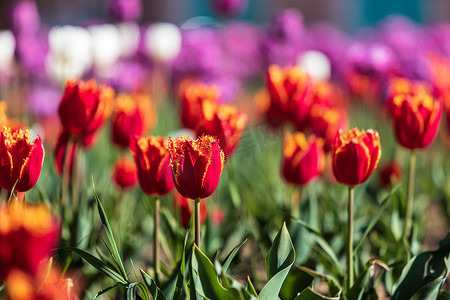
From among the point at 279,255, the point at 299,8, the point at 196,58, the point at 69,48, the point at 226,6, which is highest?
the point at 226,6

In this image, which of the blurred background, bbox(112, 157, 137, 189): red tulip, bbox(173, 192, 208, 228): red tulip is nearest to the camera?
bbox(173, 192, 208, 228): red tulip

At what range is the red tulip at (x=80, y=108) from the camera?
145cm

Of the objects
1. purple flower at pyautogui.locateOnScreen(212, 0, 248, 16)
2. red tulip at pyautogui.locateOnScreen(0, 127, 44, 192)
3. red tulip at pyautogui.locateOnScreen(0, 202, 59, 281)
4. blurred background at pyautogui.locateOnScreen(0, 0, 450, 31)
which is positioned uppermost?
purple flower at pyautogui.locateOnScreen(212, 0, 248, 16)

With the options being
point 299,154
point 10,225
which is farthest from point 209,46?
point 10,225

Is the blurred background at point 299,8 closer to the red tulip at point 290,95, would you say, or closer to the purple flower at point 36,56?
the purple flower at point 36,56

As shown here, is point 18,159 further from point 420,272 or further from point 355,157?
point 420,272

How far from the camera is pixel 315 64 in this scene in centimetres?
395

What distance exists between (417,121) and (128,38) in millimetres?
2801

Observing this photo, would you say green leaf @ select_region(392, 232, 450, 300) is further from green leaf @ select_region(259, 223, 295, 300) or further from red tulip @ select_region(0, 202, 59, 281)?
red tulip @ select_region(0, 202, 59, 281)

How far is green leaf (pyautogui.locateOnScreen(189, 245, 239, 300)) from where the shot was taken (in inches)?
44.5

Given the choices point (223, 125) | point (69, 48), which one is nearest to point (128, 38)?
point (69, 48)

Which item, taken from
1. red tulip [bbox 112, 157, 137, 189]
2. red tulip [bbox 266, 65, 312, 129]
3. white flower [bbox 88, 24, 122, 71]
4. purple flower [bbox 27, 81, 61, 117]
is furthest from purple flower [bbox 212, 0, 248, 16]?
red tulip [bbox 112, 157, 137, 189]

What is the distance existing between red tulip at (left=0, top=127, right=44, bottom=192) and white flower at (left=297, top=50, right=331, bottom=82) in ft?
9.31

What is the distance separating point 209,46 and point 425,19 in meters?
10.8
